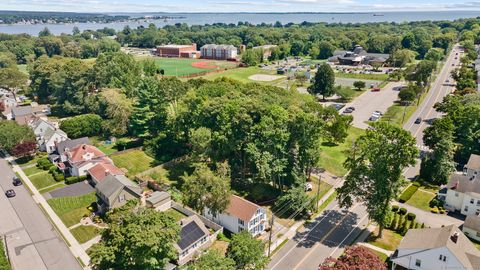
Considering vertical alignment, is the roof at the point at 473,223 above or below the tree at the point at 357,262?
below

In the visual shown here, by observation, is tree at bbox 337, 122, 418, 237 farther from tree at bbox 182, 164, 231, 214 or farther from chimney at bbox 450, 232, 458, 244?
tree at bbox 182, 164, 231, 214

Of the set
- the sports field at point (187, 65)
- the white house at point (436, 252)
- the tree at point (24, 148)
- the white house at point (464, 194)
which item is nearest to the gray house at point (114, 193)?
the tree at point (24, 148)

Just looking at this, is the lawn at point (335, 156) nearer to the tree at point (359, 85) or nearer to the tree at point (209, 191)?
the tree at point (209, 191)

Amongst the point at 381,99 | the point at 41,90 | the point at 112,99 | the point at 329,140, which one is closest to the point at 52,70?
the point at 41,90

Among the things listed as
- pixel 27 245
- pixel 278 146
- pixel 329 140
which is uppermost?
pixel 278 146

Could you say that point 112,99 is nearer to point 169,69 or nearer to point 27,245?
point 27,245

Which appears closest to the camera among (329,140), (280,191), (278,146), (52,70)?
(278,146)

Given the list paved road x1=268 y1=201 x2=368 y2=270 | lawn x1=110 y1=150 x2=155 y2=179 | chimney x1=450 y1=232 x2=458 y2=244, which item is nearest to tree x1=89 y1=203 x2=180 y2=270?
paved road x1=268 y1=201 x2=368 y2=270
